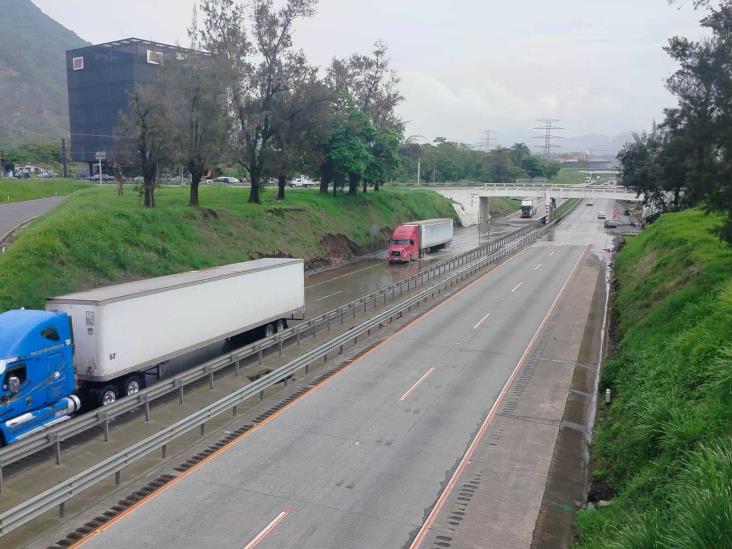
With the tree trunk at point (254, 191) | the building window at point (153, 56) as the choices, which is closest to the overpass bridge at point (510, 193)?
the building window at point (153, 56)

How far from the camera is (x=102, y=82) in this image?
324 ft

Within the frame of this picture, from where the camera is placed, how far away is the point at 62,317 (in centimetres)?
1739

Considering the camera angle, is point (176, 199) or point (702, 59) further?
point (176, 199)

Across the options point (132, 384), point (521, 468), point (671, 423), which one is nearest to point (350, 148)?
point (132, 384)

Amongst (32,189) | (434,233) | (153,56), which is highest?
(153,56)

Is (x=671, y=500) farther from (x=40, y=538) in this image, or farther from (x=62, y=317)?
(x=62, y=317)

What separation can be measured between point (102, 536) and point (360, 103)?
76.1 metres

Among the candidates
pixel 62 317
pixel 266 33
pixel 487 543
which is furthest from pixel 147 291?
pixel 266 33

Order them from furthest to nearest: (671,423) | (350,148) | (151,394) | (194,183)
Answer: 1. (350,148)
2. (194,183)
3. (151,394)
4. (671,423)

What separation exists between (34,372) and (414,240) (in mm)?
43829

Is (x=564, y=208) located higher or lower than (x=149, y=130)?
lower

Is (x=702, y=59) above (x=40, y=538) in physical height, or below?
above

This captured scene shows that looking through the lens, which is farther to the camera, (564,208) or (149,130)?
(564,208)

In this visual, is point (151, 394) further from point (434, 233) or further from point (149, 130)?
point (434, 233)
